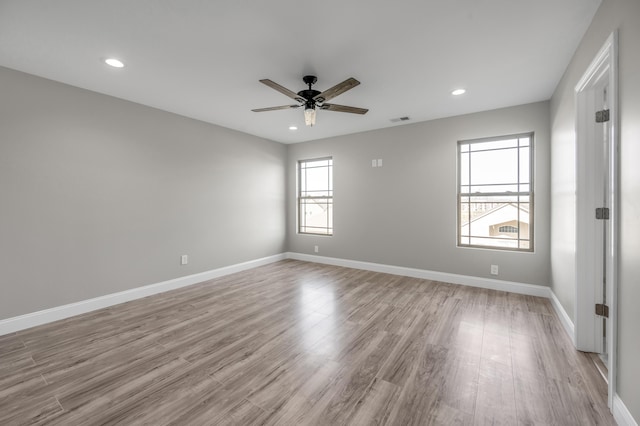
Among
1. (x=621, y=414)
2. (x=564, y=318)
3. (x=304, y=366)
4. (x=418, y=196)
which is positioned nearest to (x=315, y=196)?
(x=418, y=196)

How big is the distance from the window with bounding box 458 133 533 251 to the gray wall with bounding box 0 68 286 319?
3982 mm

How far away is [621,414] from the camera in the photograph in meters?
1.49

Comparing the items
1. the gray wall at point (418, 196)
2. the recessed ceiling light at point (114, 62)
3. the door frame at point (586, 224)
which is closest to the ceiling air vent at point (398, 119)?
the gray wall at point (418, 196)

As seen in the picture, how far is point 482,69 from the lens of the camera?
277 cm

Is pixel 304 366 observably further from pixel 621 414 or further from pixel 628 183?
pixel 628 183

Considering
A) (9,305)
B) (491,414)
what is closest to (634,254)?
(491,414)

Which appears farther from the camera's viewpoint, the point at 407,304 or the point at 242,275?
the point at 242,275

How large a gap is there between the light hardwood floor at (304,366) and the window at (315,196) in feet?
8.53

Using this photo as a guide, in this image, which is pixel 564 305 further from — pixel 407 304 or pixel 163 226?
pixel 163 226

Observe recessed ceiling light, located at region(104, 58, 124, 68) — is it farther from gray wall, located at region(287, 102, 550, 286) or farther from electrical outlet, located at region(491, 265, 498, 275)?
electrical outlet, located at region(491, 265, 498, 275)

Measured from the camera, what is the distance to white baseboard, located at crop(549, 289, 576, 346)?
247 cm

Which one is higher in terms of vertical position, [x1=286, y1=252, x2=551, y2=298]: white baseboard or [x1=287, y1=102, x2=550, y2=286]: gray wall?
[x1=287, y1=102, x2=550, y2=286]: gray wall

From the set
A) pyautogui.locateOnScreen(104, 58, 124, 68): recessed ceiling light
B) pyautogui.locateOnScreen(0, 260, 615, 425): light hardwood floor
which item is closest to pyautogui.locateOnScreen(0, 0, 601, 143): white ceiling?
pyautogui.locateOnScreen(104, 58, 124, 68): recessed ceiling light

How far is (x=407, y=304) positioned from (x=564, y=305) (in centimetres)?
159
